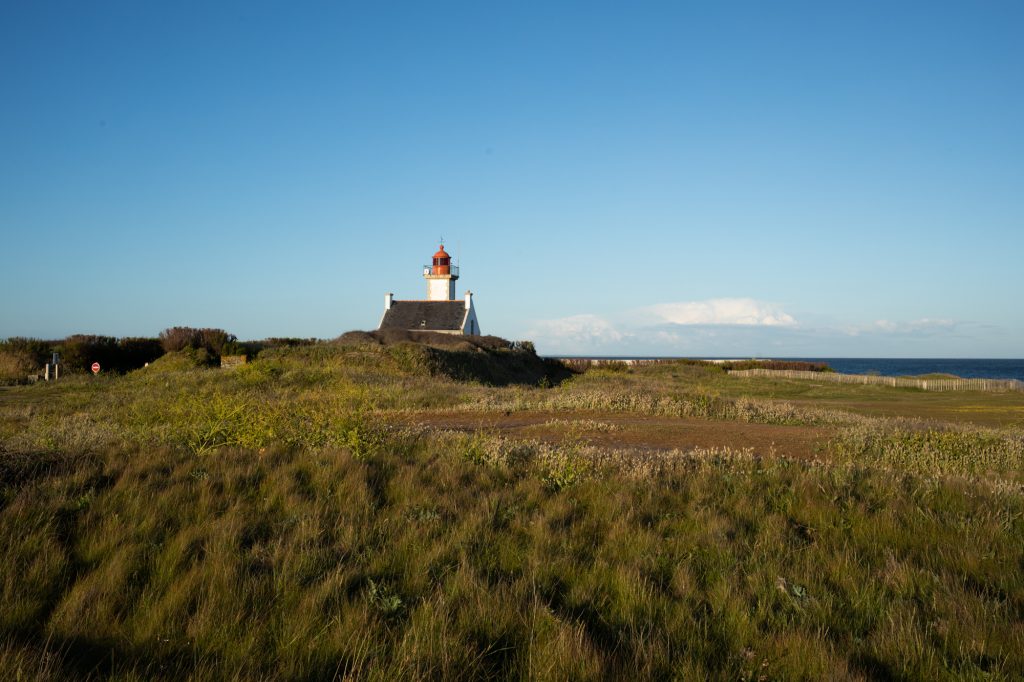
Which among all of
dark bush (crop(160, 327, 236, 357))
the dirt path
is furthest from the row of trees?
the dirt path

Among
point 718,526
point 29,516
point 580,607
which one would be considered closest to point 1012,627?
point 718,526

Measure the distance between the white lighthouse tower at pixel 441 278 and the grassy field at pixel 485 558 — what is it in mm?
51899

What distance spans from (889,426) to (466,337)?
3920 cm

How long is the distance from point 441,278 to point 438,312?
533 centimetres

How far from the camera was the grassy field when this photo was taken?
3.81 m

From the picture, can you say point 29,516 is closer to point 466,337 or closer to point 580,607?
point 580,607

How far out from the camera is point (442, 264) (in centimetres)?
6288

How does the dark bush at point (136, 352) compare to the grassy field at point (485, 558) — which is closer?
the grassy field at point (485, 558)

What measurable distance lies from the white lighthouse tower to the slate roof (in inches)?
114

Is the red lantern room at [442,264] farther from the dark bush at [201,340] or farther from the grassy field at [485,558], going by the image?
the grassy field at [485,558]

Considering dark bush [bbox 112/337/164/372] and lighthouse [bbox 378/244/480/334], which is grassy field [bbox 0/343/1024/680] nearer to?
dark bush [bbox 112/337/164/372]

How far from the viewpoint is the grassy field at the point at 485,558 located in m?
3.81

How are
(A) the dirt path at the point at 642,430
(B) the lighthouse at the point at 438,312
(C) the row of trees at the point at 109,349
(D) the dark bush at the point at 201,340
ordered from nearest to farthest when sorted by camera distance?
(A) the dirt path at the point at 642,430
(C) the row of trees at the point at 109,349
(D) the dark bush at the point at 201,340
(B) the lighthouse at the point at 438,312

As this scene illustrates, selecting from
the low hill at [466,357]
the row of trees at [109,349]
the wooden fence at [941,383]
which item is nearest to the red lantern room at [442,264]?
the low hill at [466,357]
